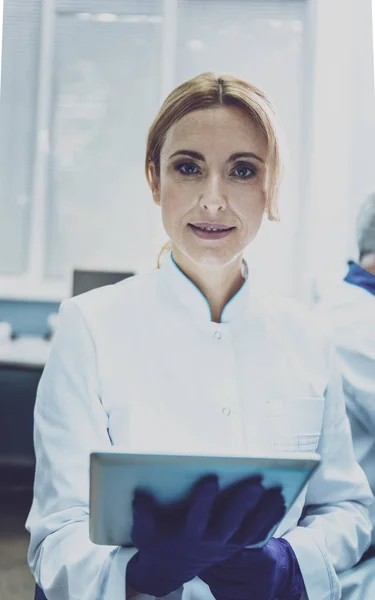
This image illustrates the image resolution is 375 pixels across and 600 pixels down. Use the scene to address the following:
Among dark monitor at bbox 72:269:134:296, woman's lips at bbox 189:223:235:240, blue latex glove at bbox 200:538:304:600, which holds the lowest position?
blue latex glove at bbox 200:538:304:600

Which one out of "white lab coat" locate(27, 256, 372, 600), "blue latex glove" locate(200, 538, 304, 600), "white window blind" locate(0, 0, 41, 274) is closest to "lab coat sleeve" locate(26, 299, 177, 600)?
"white lab coat" locate(27, 256, 372, 600)

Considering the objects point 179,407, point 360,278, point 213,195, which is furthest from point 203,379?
point 360,278

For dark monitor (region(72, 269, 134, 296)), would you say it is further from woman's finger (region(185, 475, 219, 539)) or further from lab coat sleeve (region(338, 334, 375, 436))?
woman's finger (region(185, 475, 219, 539))

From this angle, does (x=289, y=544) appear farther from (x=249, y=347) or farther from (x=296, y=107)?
(x=296, y=107)

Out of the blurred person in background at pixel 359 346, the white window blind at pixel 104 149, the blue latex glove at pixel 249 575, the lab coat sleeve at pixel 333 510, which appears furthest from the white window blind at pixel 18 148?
the blue latex glove at pixel 249 575

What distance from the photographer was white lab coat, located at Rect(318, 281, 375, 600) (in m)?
1.05

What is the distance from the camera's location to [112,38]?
130 inches

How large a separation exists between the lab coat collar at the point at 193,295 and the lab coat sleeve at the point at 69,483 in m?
0.17

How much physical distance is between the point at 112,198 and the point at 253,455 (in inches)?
119

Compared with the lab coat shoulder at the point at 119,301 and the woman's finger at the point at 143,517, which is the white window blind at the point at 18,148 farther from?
→ the woman's finger at the point at 143,517

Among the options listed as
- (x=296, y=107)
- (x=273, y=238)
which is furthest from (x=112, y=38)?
(x=273, y=238)

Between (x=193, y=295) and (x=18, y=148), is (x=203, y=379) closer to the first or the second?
(x=193, y=295)

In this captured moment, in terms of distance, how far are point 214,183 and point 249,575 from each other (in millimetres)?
536

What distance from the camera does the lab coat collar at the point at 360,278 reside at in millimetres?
1196
